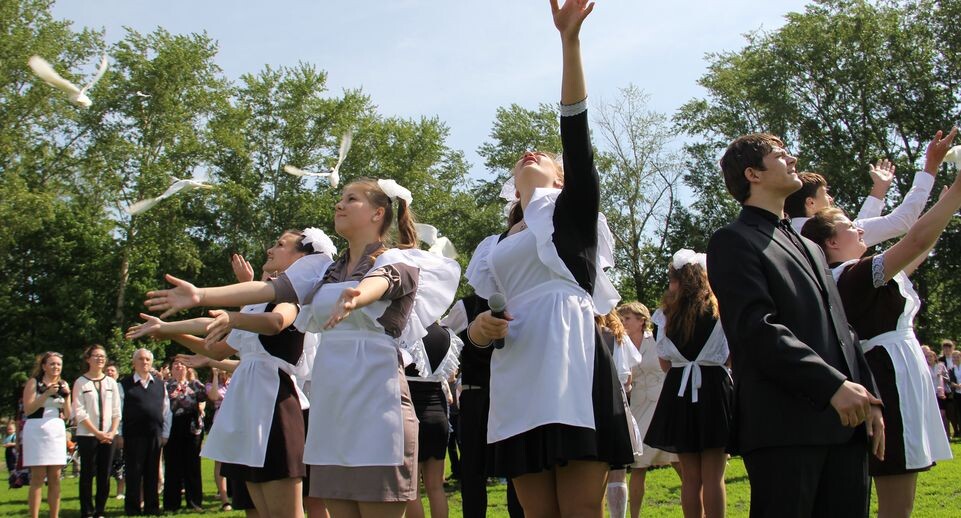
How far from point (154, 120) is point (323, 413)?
37.1m

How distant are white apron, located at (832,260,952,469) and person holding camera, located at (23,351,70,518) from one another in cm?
958

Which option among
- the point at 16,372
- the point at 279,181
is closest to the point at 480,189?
the point at 279,181

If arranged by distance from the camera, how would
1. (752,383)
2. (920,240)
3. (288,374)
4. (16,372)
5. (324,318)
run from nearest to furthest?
(752,383) < (920,240) < (324,318) < (288,374) < (16,372)

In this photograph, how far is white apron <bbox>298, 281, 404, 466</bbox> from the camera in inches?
162

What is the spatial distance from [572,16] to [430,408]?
14.6 ft

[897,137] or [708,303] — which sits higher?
[897,137]

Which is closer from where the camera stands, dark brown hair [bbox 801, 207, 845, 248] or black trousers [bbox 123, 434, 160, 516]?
dark brown hair [bbox 801, 207, 845, 248]

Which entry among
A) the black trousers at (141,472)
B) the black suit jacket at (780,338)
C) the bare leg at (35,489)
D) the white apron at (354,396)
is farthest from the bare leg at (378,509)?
the black trousers at (141,472)

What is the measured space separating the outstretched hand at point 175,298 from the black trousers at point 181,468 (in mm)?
9999

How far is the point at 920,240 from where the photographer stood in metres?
3.78

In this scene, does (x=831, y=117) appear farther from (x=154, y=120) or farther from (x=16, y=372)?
(x=16, y=372)

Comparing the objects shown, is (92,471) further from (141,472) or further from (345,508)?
(345,508)

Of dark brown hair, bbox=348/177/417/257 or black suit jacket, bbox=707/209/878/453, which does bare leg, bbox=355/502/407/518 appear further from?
black suit jacket, bbox=707/209/878/453

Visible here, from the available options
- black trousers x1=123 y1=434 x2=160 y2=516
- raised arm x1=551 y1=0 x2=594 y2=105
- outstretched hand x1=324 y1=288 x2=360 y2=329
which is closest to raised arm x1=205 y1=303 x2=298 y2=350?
outstretched hand x1=324 y1=288 x2=360 y2=329
